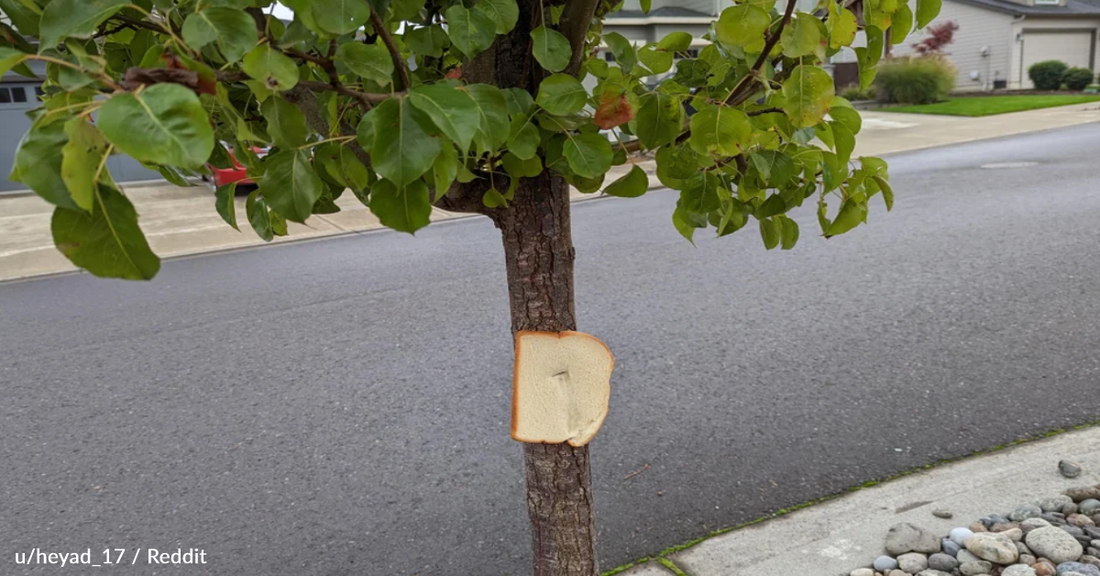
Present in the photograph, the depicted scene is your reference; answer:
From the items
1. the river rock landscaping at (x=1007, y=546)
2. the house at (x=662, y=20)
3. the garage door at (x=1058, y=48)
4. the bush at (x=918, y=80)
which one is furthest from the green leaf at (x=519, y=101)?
the garage door at (x=1058, y=48)

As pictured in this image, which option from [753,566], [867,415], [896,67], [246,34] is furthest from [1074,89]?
[246,34]

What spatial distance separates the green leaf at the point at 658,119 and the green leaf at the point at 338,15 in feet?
1.63

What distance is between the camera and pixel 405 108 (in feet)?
3.08

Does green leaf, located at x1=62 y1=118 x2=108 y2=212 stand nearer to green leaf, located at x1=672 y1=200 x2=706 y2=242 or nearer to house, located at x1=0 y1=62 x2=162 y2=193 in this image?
green leaf, located at x1=672 y1=200 x2=706 y2=242

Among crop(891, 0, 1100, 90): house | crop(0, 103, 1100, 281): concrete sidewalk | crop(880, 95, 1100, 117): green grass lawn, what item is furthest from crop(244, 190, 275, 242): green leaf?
crop(891, 0, 1100, 90): house

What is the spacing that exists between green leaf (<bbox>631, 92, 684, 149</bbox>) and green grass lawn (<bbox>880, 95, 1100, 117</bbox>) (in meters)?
20.7

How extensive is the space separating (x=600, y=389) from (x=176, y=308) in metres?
5.76

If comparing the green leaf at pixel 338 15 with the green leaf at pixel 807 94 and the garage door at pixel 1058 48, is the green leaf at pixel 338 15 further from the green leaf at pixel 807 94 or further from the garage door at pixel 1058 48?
the garage door at pixel 1058 48

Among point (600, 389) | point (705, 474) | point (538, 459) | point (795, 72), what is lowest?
point (705, 474)

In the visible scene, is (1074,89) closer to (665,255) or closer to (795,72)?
(665,255)

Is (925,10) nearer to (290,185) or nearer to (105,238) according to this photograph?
(290,185)

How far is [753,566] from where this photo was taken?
273cm

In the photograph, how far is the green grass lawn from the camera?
19828mm

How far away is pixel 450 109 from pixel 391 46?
0.59ft
